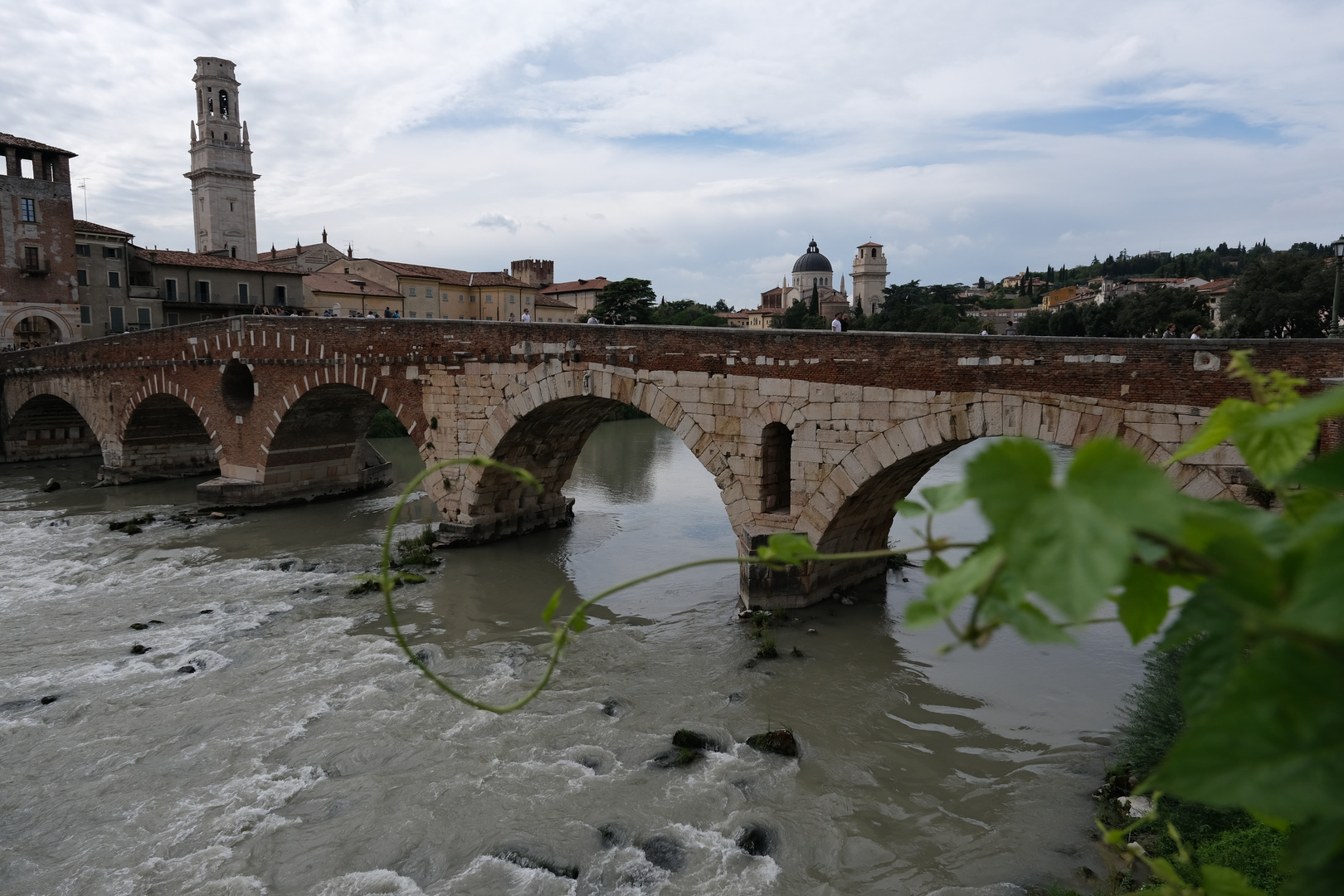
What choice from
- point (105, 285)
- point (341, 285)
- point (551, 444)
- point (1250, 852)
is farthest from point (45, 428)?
point (1250, 852)

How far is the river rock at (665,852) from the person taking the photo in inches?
292

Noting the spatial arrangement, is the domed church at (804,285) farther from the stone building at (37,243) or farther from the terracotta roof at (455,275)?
the stone building at (37,243)

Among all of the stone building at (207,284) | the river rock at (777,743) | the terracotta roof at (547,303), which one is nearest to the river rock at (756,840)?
the river rock at (777,743)

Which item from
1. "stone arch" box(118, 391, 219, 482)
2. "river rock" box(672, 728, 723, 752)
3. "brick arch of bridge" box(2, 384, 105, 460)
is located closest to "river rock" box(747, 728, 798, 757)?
"river rock" box(672, 728, 723, 752)

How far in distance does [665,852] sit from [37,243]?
3686 centimetres

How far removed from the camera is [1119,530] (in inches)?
32.4

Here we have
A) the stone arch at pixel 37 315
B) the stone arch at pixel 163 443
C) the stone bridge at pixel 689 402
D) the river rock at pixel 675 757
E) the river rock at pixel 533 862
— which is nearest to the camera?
the river rock at pixel 533 862

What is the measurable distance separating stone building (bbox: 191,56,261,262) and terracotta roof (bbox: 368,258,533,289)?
1295cm

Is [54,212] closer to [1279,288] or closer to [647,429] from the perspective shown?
[647,429]

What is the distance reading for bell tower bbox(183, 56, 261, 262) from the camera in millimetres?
55312

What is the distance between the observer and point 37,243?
33219mm

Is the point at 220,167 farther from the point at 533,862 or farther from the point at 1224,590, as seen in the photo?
the point at 1224,590

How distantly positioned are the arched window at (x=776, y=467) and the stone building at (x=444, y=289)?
33.4 metres

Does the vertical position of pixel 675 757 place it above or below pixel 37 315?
below
